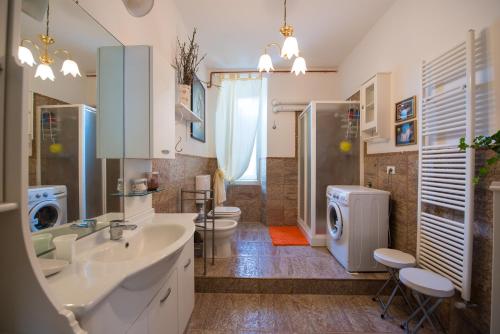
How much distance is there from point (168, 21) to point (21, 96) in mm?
2165

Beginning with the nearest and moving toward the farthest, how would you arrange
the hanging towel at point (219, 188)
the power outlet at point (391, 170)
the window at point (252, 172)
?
the power outlet at point (391, 170), the hanging towel at point (219, 188), the window at point (252, 172)

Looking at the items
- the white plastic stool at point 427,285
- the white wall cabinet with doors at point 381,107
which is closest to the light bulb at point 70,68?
the white plastic stool at point 427,285

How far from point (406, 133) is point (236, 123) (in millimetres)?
2516

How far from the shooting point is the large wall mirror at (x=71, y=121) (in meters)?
0.89

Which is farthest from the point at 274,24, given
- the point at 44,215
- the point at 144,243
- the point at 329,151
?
the point at 44,215

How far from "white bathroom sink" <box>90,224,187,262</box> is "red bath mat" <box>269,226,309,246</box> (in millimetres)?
1872

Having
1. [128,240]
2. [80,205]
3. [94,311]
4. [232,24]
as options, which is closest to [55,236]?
[80,205]

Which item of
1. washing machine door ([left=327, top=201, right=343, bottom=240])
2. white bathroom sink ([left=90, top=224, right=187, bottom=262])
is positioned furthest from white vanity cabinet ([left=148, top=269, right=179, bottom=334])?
washing machine door ([left=327, top=201, right=343, bottom=240])

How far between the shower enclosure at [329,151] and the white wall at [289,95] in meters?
0.88

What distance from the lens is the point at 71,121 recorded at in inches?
42.3

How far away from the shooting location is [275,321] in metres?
1.80

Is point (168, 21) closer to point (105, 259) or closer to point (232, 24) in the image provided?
point (232, 24)

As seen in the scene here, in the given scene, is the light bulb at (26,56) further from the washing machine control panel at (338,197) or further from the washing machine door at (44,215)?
the washing machine control panel at (338,197)

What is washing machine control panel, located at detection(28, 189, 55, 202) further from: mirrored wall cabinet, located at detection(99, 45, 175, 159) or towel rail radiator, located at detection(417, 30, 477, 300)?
towel rail radiator, located at detection(417, 30, 477, 300)
